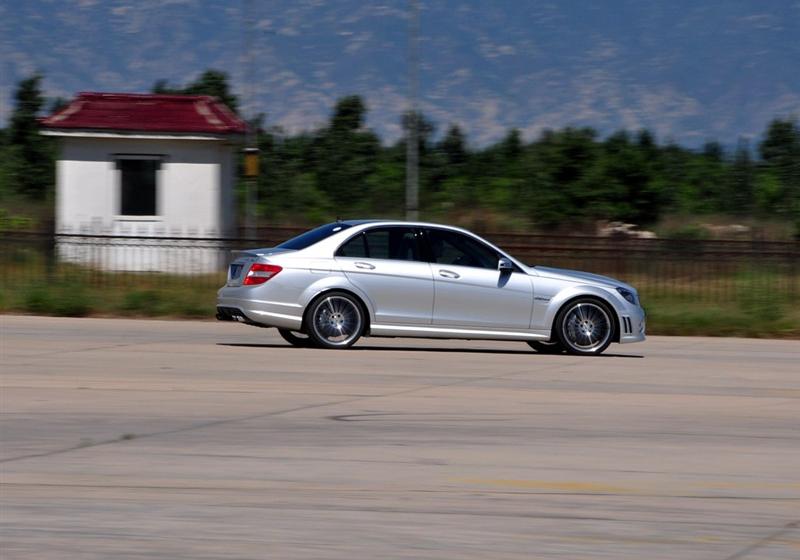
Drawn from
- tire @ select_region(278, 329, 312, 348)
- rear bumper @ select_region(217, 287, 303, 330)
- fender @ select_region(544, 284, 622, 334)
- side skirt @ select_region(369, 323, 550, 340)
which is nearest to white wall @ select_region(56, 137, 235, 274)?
tire @ select_region(278, 329, 312, 348)

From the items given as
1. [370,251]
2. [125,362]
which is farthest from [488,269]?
[125,362]

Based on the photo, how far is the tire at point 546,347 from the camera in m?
15.9

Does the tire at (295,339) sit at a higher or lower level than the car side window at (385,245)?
lower

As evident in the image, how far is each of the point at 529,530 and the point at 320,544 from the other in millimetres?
1078

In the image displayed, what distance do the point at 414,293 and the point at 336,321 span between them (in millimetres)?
931

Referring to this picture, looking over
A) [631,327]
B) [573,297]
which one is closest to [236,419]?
[573,297]

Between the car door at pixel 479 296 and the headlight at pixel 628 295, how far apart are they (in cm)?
109

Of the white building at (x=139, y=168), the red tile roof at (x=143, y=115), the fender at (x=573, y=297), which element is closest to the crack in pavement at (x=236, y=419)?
the fender at (x=573, y=297)

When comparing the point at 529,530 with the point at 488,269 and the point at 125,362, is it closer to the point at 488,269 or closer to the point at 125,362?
the point at 125,362

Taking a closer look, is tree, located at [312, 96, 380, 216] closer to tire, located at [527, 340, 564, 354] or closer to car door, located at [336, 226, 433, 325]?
tire, located at [527, 340, 564, 354]

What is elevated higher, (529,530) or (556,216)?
(556,216)

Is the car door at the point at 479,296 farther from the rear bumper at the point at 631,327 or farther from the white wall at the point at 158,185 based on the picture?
the white wall at the point at 158,185

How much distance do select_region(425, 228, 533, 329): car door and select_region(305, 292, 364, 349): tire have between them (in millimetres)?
897

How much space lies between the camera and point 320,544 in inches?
252
